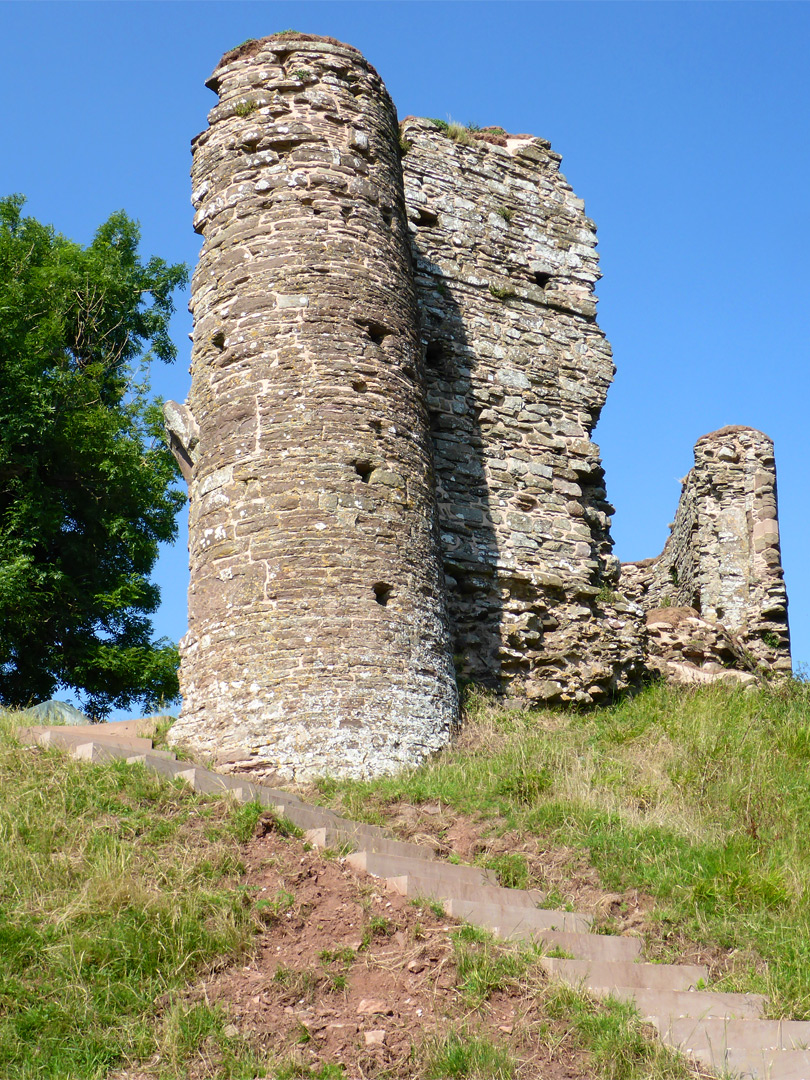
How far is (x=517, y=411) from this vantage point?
11844 mm

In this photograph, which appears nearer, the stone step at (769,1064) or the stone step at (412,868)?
the stone step at (769,1064)

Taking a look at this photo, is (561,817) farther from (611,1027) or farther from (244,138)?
(244,138)

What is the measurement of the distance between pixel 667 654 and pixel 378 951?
747cm

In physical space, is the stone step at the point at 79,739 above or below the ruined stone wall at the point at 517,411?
below

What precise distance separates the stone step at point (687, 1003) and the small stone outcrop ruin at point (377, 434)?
2913mm

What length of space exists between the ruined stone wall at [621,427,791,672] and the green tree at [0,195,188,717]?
7287mm

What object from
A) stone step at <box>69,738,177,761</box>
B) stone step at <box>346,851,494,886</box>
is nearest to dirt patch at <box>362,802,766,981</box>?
stone step at <box>346,851,494,886</box>

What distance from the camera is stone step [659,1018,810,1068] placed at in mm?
4867

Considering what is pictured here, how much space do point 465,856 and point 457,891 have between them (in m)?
0.80

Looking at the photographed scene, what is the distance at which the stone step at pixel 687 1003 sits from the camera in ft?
16.8

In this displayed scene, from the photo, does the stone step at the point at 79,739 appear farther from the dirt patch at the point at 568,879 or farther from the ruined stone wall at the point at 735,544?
the ruined stone wall at the point at 735,544

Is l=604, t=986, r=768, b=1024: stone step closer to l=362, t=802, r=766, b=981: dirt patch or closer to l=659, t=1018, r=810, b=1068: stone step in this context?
l=659, t=1018, r=810, b=1068: stone step

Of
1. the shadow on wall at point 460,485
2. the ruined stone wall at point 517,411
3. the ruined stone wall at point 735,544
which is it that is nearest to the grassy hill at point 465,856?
the shadow on wall at point 460,485

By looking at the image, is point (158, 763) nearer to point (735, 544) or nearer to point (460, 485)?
point (460, 485)
